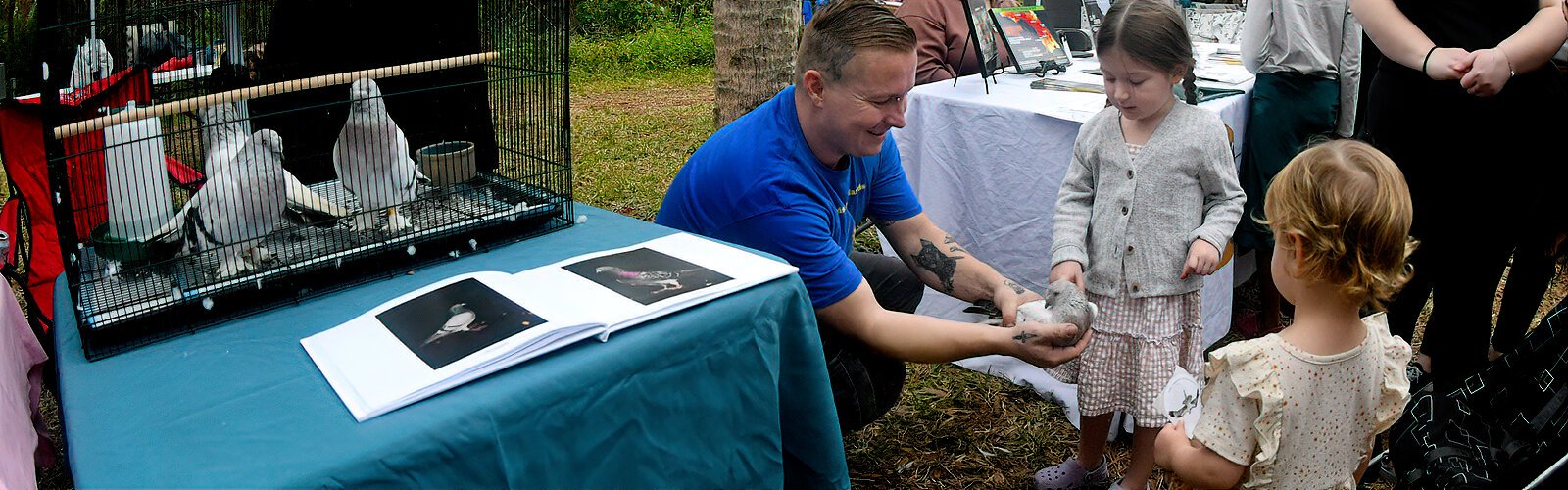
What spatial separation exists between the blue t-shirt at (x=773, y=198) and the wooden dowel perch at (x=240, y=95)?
57 centimetres

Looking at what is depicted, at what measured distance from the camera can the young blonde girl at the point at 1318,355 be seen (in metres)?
1.60

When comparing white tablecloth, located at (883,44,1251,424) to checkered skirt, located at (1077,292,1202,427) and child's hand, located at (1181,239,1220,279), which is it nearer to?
checkered skirt, located at (1077,292,1202,427)

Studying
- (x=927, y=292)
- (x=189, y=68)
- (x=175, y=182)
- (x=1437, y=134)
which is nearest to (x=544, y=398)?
(x=175, y=182)

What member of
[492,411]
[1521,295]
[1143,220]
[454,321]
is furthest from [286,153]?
[1521,295]

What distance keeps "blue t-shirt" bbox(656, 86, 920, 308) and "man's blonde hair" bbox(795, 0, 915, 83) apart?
0.48 feet

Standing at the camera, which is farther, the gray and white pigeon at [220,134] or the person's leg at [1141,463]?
the person's leg at [1141,463]

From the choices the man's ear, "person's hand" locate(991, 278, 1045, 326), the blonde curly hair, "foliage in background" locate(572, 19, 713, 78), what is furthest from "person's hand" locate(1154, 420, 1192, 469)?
"foliage in background" locate(572, 19, 713, 78)

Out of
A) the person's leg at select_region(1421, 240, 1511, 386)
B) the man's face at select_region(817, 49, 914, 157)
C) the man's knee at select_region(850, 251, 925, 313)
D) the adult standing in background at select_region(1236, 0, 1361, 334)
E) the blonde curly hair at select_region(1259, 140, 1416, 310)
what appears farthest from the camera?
the adult standing in background at select_region(1236, 0, 1361, 334)

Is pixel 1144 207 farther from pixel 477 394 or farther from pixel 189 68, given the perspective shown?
pixel 189 68

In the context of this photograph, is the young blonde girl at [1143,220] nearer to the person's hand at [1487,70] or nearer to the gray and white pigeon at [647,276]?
the person's hand at [1487,70]

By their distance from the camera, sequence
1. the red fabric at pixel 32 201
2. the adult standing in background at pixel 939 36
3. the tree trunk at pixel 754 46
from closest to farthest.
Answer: the red fabric at pixel 32 201, the adult standing in background at pixel 939 36, the tree trunk at pixel 754 46

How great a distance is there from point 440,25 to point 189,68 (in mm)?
555

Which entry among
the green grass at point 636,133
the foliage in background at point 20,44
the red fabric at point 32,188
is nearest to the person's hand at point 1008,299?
the foliage in background at point 20,44

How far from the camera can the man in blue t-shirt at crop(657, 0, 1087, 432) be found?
2.22 meters
